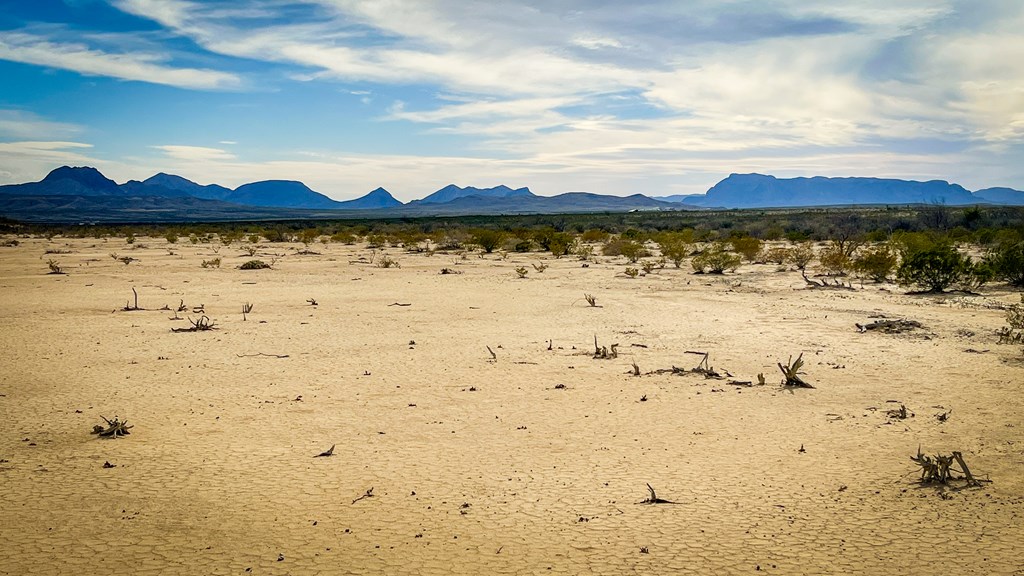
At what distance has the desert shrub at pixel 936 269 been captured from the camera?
60.5 ft

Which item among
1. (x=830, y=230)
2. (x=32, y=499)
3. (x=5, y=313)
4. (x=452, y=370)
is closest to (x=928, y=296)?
(x=452, y=370)

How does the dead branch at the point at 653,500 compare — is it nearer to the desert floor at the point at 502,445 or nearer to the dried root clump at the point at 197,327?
the desert floor at the point at 502,445

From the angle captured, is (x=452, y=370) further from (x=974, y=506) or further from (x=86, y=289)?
(x=86, y=289)

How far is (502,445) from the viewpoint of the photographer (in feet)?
23.9

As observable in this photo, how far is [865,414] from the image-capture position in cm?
823

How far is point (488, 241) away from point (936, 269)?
22.3m

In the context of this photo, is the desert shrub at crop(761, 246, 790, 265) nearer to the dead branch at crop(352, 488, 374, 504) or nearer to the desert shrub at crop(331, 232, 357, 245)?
the dead branch at crop(352, 488, 374, 504)

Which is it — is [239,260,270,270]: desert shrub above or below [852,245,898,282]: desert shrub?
below

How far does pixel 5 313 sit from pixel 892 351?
59.8 ft

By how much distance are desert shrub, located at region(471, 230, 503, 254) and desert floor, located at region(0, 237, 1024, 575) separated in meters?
21.4

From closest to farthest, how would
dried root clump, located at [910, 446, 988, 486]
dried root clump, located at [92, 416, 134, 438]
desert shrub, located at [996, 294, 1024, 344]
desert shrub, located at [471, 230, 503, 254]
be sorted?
dried root clump, located at [910, 446, 988, 486] → dried root clump, located at [92, 416, 134, 438] → desert shrub, located at [996, 294, 1024, 344] → desert shrub, located at [471, 230, 503, 254]

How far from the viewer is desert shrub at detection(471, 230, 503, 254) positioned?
1452 inches

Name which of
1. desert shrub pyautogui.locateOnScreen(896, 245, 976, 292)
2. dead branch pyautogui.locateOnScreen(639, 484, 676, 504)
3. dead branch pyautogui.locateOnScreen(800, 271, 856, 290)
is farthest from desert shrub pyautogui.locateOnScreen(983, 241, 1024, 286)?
dead branch pyautogui.locateOnScreen(639, 484, 676, 504)

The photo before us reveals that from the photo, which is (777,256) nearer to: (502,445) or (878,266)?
(878,266)
